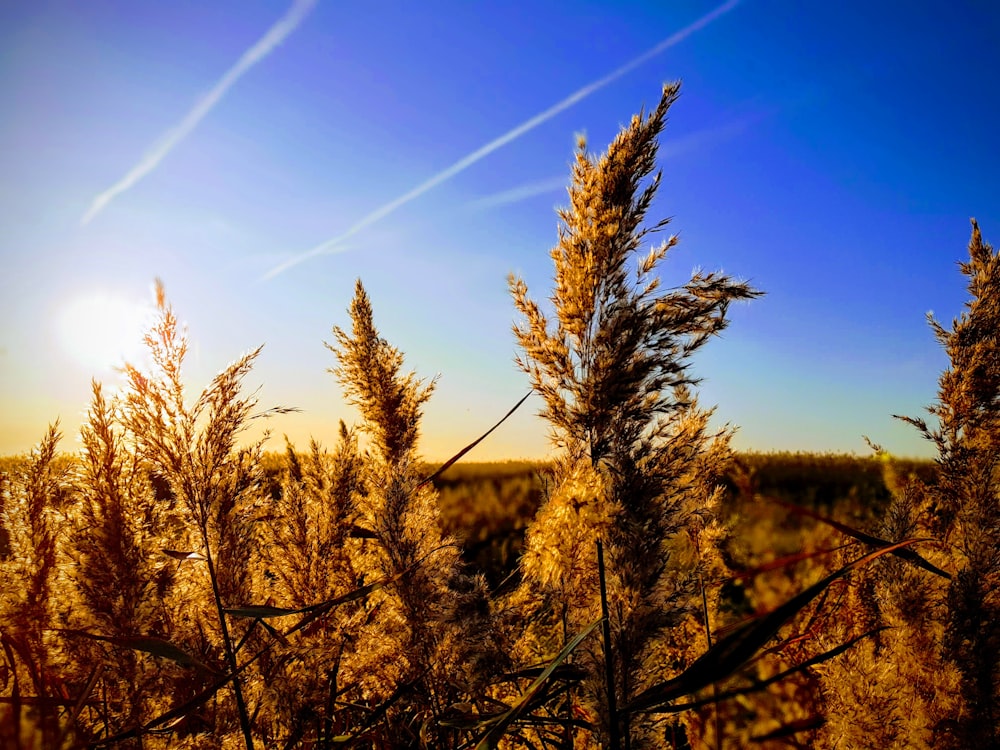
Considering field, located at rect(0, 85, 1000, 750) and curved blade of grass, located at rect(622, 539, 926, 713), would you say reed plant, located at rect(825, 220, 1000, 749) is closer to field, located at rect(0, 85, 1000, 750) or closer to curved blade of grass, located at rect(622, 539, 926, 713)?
field, located at rect(0, 85, 1000, 750)

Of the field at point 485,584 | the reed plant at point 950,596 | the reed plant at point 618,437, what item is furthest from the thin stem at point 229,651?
the reed plant at point 950,596

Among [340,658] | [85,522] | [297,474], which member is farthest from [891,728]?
[85,522]

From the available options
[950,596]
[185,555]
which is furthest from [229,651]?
[950,596]

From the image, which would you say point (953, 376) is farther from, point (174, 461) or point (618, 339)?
point (174, 461)

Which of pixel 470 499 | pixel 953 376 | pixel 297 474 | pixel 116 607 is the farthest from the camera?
pixel 470 499

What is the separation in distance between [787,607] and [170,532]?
3.19 meters

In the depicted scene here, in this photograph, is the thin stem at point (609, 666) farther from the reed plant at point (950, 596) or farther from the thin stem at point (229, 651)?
the reed plant at point (950, 596)

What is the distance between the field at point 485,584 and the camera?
8.17 feet

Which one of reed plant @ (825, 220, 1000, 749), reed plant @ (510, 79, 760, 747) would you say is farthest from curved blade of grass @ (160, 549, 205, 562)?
reed plant @ (825, 220, 1000, 749)

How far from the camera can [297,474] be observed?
468 centimetres

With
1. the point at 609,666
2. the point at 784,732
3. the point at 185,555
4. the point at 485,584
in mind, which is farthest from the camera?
the point at 485,584

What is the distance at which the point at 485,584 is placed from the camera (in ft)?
12.1

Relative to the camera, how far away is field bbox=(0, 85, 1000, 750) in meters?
2.49

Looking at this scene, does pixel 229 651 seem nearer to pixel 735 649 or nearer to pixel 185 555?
pixel 185 555
